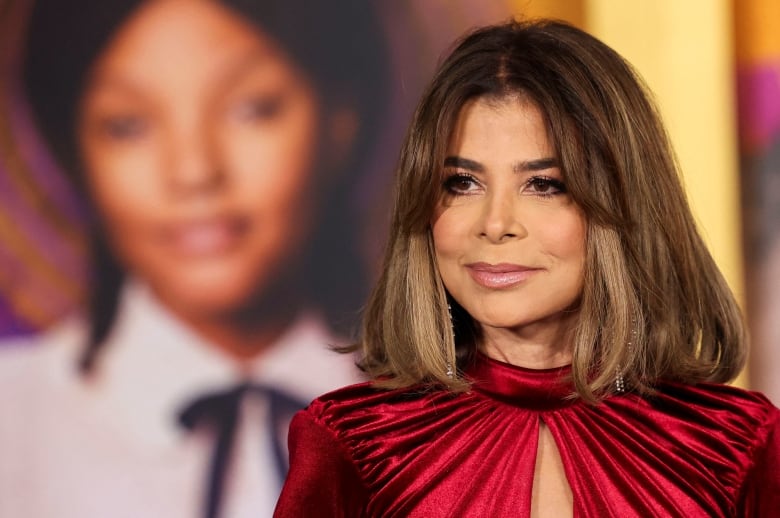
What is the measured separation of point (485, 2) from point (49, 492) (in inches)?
48.0

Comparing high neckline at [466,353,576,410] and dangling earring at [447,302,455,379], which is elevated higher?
dangling earring at [447,302,455,379]

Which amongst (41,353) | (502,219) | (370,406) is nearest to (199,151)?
(41,353)

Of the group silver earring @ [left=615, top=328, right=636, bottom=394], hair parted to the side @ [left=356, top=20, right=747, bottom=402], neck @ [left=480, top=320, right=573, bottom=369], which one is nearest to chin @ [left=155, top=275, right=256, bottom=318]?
hair parted to the side @ [left=356, top=20, right=747, bottom=402]

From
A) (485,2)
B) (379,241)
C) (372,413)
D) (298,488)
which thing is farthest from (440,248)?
(485,2)

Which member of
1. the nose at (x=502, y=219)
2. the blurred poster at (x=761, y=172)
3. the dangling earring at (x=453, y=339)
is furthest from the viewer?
the blurred poster at (x=761, y=172)

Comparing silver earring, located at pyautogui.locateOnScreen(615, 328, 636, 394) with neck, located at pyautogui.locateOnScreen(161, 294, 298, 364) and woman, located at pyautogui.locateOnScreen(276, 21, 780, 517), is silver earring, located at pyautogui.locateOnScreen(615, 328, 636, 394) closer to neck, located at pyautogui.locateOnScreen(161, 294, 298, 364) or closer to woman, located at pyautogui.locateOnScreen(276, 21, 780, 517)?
woman, located at pyautogui.locateOnScreen(276, 21, 780, 517)

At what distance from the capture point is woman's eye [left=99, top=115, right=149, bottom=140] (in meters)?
2.23

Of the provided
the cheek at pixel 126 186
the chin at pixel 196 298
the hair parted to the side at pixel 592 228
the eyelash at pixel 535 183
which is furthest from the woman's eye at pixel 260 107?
the eyelash at pixel 535 183

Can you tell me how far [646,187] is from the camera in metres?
1.56

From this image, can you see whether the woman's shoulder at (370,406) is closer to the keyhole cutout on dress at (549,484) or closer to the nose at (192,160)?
the keyhole cutout on dress at (549,484)

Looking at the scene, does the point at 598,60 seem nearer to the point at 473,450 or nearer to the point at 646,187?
the point at 646,187

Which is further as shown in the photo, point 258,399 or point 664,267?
point 258,399

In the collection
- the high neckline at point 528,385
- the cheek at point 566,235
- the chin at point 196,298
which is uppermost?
the cheek at point 566,235

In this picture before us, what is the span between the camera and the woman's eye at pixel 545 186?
1.51m
